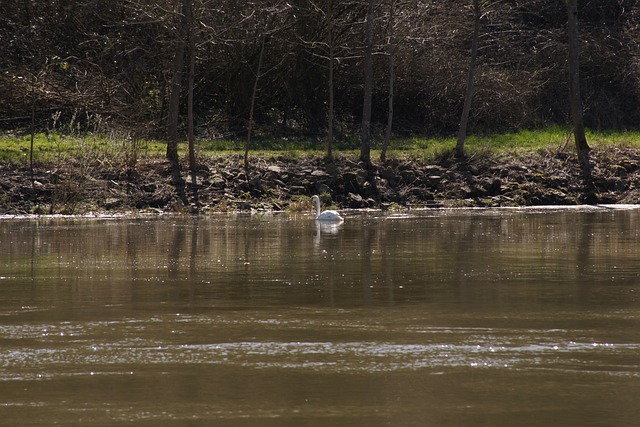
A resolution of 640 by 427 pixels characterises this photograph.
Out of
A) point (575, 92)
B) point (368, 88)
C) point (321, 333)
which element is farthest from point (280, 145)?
point (321, 333)

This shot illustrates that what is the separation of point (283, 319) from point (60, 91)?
26.3 metres

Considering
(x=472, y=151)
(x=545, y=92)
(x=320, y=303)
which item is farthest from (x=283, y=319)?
(x=545, y=92)

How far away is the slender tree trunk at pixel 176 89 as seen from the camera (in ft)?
106

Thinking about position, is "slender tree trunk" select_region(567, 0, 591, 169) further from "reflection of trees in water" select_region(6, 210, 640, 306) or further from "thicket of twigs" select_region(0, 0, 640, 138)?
"reflection of trees in water" select_region(6, 210, 640, 306)

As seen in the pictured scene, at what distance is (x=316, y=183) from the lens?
33156 mm

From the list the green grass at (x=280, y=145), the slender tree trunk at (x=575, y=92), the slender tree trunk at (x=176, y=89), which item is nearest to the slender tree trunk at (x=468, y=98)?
the green grass at (x=280, y=145)

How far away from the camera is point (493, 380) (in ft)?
29.2

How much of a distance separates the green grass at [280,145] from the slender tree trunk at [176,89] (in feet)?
1.88

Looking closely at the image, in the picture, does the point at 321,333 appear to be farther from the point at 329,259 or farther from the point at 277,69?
the point at 277,69

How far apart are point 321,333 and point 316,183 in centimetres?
2222

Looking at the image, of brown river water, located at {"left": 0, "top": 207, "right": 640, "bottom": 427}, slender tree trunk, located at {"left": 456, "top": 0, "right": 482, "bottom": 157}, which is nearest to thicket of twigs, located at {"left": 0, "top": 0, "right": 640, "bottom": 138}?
slender tree trunk, located at {"left": 456, "top": 0, "right": 482, "bottom": 157}

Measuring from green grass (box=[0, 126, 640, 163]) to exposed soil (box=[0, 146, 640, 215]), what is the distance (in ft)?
1.50

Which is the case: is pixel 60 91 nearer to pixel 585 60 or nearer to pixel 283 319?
pixel 585 60

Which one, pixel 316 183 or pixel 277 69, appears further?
pixel 277 69
